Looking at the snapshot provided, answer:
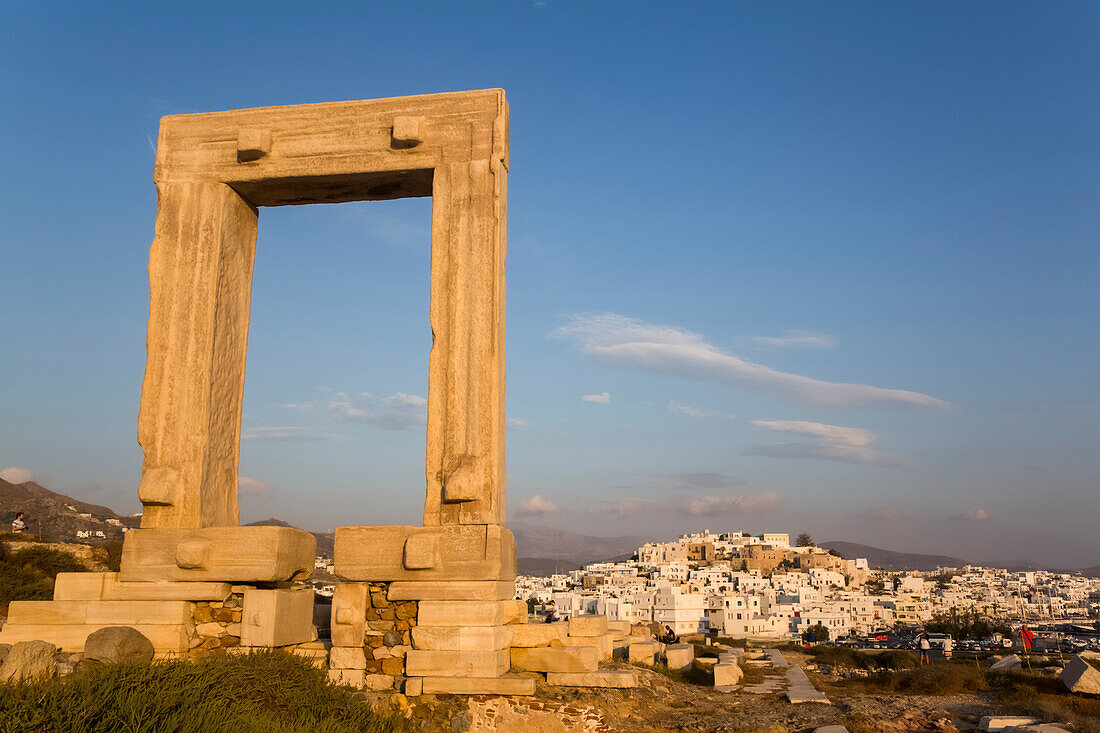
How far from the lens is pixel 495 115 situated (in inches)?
330

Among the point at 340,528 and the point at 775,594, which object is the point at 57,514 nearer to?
the point at 340,528

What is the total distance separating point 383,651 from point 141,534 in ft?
8.53

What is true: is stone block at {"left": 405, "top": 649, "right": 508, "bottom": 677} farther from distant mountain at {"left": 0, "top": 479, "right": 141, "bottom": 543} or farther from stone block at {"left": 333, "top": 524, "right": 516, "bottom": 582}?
distant mountain at {"left": 0, "top": 479, "right": 141, "bottom": 543}

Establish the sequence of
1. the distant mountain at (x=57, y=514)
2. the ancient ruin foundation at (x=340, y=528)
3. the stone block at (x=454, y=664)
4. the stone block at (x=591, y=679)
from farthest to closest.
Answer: the distant mountain at (x=57, y=514) < the stone block at (x=591, y=679) < the ancient ruin foundation at (x=340, y=528) < the stone block at (x=454, y=664)

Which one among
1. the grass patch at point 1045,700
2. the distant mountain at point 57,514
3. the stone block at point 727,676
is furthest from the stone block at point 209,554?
the distant mountain at point 57,514

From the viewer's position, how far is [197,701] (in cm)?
545

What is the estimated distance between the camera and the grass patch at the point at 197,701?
14.9 ft

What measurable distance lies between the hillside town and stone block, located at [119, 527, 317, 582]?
94.5 feet

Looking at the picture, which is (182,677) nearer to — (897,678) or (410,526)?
(410,526)

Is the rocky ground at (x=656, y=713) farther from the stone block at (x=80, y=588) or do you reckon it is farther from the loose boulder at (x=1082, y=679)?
the stone block at (x=80, y=588)

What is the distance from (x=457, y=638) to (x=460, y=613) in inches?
8.4

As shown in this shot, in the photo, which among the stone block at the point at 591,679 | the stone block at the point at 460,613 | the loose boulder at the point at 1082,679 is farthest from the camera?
the loose boulder at the point at 1082,679

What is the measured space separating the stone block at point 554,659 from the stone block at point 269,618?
4.84 feet

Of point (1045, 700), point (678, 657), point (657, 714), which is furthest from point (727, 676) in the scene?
point (657, 714)
